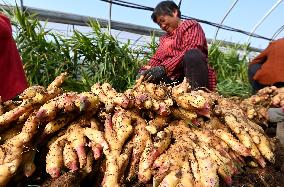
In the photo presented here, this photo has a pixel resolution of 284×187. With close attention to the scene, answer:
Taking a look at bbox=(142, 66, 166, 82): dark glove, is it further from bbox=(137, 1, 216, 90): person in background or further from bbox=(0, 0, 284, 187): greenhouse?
bbox=(0, 0, 284, 187): greenhouse

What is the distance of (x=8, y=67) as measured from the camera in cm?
248

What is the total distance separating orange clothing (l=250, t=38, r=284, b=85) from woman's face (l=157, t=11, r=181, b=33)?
0.95m

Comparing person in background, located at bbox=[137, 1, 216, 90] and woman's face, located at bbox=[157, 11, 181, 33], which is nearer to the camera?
person in background, located at bbox=[137, 1, 216, 90]

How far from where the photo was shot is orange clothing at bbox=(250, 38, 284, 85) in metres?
3.65

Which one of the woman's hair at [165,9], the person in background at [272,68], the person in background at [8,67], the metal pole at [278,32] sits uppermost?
the woman's hair at [165,9]

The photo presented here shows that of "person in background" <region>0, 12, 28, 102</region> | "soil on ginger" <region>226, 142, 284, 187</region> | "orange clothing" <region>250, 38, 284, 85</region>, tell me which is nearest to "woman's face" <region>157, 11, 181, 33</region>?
"orange clothing" <region>250, 38, 284, 85</region>

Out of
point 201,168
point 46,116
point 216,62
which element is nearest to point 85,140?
point 46,116

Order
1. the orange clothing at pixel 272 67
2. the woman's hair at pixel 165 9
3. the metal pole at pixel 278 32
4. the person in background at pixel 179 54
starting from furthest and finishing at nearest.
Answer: the metal pole at pixel 278 32 < the orange clothing at pixel 272 67 < the woman's hair at pixel 165 9 < the person in background at pixel 179 54

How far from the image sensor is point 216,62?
19.9 feet

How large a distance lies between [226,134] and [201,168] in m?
0.42

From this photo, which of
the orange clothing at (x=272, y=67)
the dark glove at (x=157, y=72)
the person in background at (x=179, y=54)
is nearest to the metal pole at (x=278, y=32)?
the orange clothing at (x=272, y=67)

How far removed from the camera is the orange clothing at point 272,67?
12.0ft

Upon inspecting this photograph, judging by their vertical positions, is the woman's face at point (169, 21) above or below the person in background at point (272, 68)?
above

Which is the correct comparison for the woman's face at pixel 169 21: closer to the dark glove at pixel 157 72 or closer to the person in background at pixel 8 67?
the dark glove at pixel 157 72
